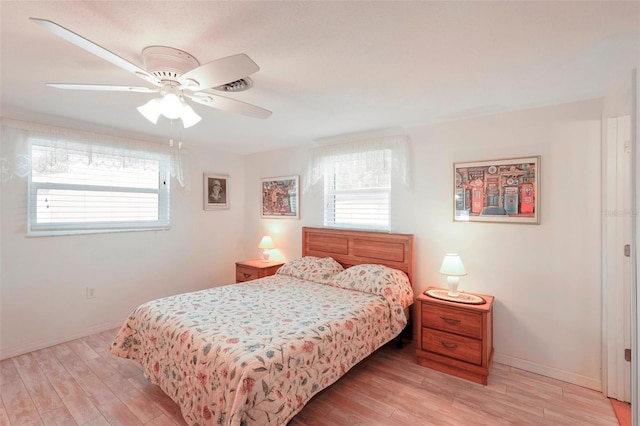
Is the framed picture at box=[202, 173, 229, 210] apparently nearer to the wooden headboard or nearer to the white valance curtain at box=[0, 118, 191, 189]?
the white valance curtain at box=[0, 118, 191, 189]

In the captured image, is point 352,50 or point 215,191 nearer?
point 352,50

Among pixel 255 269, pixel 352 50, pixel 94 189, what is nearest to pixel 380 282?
pixel 255 269

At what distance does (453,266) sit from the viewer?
2582 mm

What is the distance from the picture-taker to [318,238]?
3.76 metres

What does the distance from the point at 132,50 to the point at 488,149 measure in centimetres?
277

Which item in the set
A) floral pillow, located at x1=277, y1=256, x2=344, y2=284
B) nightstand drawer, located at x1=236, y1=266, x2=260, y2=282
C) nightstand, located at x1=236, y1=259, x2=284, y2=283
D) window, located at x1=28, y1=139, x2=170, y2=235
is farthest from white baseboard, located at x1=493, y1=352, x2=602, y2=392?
window, located at x1=28, y1=139, x2=170, y2=235

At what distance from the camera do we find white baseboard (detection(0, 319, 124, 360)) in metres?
2.70

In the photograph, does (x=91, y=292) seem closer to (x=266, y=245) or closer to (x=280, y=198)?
(x=266, y=245)

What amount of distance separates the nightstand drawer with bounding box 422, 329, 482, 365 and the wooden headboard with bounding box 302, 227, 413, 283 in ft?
2.03

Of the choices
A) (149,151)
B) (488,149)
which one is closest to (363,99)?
(488,149)

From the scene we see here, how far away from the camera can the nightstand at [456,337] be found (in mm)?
2332

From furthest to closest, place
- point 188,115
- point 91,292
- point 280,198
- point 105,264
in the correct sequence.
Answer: point 280,198 → point 105,264 → point 91,292 → point 188,115

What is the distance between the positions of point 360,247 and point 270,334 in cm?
174

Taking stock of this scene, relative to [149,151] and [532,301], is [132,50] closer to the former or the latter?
[149,151]
